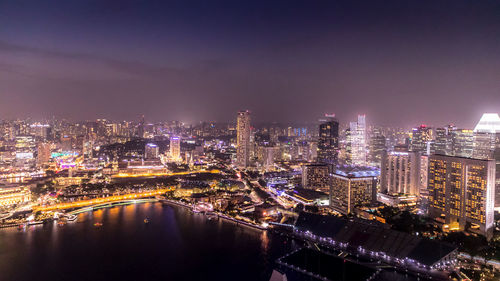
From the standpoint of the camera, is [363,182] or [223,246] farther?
[363,182]

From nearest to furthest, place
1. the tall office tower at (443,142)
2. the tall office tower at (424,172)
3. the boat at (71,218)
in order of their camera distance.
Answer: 1. the boat at (71,218)
2. the tall office tower at (443,142)
3. the tall office tower at (424,172)

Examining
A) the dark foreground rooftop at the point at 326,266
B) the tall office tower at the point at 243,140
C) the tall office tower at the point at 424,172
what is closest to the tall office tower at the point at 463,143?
the tall office tower at the point at 424,172

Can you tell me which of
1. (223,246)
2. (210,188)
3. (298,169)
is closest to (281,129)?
(298,169)

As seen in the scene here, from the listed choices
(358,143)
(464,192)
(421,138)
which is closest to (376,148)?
(358,143)

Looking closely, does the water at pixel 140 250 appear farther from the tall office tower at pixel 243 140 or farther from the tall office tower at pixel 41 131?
the tall office tower at pixel 41 131

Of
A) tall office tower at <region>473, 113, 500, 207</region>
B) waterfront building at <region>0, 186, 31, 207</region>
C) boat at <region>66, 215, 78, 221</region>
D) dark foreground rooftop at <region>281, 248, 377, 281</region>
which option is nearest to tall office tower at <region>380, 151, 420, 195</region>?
tall office tower at <region>473, 113, 500, 207</region>

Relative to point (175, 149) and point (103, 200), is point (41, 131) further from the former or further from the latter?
point (103, 200)

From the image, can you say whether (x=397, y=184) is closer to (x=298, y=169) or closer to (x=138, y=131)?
(x=298, y=169)
